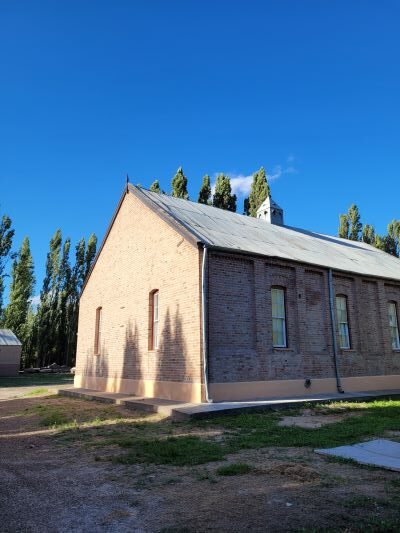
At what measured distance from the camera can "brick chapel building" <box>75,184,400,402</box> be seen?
12.7m

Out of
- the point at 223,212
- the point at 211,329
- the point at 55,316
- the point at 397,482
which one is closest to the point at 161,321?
the point at 211,329

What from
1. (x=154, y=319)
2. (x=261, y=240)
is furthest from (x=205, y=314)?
(x=261, y=240)

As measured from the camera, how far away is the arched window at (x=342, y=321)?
16.4 meters

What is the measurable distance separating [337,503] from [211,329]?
8.16m

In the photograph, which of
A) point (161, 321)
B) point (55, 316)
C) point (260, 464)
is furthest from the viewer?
point (55, 316)

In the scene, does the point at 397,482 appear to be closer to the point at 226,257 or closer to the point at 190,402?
the point at 190,402

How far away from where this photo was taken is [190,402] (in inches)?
472

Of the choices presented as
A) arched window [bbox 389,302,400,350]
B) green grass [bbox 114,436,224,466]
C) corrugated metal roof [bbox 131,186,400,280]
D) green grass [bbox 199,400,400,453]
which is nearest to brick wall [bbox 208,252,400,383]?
corrugated metal roof [bbox 131,186,400,280]

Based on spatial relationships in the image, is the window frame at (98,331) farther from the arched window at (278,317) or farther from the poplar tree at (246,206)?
the poplar tree at (246,206)

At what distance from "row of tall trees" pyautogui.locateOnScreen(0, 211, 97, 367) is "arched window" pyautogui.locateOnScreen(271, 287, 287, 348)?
33.1 metres

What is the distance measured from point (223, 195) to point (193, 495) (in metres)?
31.1

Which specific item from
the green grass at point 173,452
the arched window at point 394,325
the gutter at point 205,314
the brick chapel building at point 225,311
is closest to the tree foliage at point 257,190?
the brick chapel building at point 225,311

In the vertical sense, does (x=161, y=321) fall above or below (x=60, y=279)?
below

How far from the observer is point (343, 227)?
44.3 metres
